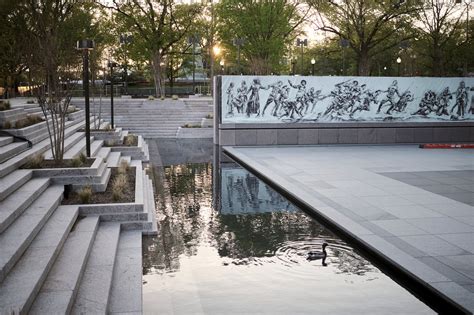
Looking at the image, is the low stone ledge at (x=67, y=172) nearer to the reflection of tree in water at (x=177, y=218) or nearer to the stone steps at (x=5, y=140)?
the reflection of tree in water at (x=177, y=218)

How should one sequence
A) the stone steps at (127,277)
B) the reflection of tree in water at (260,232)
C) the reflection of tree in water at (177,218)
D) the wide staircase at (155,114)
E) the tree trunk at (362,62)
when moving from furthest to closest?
1. the tree trunk at (362,62)
2. the wide staircase at (155,114)
3. the reflection of tree in water at (260,232)
4. the reflection of tree in water at (177,218)
5. the stone steps at (127,277)

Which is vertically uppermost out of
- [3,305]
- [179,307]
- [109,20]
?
[109,20]

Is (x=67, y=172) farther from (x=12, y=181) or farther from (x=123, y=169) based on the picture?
(x=123, y=169)

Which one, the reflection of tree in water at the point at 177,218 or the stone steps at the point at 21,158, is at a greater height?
the stone steps at the point at 21,158

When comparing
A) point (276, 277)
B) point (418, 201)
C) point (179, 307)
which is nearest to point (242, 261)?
point (276, 277)

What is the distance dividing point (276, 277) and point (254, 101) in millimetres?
18835

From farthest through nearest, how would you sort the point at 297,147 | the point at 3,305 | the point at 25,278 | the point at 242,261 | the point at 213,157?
the point at 297,147
the point at 213,157
the point at 242,261
the point at 25,278
the point at 3,305

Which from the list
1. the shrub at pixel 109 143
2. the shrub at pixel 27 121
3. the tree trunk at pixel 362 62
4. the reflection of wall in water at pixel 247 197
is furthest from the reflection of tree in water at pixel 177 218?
the tree trunk at pixel 362 62

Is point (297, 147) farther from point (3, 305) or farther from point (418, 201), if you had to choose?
point (3, 305)

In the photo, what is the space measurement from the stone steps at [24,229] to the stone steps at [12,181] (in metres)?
0.51

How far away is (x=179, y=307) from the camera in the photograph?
7.38m

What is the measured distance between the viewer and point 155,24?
5356 centimetres

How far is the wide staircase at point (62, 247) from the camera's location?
6.91 m

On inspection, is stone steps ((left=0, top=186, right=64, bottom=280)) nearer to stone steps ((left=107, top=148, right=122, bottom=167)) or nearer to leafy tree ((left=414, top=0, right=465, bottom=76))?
stone steps ((left=107, top=148, right=122, bottom=167))
